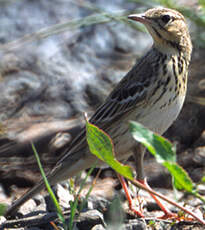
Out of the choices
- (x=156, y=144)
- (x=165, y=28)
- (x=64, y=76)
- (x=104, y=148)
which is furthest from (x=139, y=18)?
(x=64, y=76)

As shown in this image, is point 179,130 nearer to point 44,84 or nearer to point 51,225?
point 44,84

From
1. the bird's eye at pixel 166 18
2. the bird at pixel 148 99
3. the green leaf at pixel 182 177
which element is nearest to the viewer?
the green leaf at pixel 182 177

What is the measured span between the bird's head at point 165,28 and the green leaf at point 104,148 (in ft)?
5.72

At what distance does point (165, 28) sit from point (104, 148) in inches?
76.4

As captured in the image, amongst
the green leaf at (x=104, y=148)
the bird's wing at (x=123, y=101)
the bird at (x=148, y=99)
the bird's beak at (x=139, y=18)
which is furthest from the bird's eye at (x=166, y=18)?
the green leaf at (x=104, y=148)

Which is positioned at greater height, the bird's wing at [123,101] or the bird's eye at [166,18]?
the bird's eye at [166,18]

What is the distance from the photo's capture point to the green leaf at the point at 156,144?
3490 mm

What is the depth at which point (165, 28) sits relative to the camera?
5.21 meters

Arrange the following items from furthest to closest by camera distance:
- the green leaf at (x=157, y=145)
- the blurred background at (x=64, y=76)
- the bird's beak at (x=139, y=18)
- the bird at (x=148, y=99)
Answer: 1. the blurred background at (x=64, y=76)
2. the bird's beak at (x=139, y=18)
3. the bird at (x=148, y=99)
4. the green leaf at (x=157, y=145)

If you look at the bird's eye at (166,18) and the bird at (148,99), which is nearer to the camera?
the bird at (148,99)

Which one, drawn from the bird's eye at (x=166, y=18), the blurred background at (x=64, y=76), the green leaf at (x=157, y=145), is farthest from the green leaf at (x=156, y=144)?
the blurred background at (x=64, y=76)

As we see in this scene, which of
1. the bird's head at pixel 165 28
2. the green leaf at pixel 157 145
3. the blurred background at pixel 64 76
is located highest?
the bird's head at pixel 165 28

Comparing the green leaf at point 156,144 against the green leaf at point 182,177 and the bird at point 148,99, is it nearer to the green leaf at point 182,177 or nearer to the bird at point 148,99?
the green leaf at point 182,177

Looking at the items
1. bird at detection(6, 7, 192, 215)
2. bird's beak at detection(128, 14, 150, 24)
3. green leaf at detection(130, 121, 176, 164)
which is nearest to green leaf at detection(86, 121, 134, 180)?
green leaf at detection(130, 121, 176, 164)
